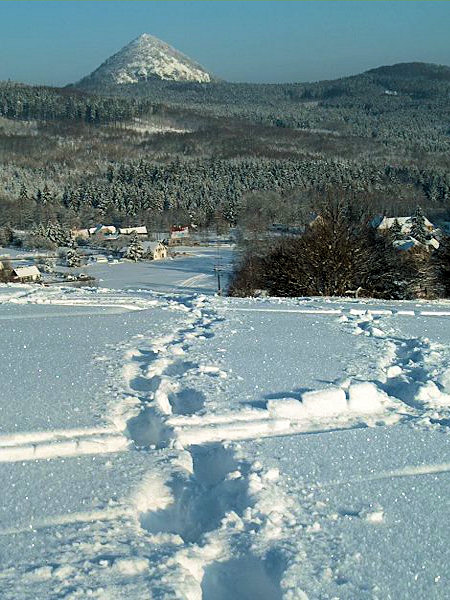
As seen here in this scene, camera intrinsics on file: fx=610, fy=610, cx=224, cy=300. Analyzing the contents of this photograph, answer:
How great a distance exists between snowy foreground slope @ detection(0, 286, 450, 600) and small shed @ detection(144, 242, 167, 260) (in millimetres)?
46410

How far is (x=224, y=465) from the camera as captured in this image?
150 inches

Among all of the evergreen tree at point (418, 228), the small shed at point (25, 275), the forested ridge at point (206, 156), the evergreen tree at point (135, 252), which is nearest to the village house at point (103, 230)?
the forested ridge at point (206, 156)

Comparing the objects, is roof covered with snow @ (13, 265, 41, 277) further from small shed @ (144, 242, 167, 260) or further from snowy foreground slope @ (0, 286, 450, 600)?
snowy foreground slope @ (0, 286, 450, 600)

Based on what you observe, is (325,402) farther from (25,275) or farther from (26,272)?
(26,272)

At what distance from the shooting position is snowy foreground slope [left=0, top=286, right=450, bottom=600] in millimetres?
2785

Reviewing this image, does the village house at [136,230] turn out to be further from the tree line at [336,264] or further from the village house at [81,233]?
the tree line at [336,264]

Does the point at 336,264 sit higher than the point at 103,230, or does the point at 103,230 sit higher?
the point at 336,264

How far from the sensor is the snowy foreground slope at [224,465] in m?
2.79

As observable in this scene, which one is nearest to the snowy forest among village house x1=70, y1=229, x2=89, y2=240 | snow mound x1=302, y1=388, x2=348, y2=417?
village house x1=70, y1=229, x2=89, y2=240

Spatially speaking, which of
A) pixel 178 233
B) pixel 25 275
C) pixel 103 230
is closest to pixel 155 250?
pixel 178 233

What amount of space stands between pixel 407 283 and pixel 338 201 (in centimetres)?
432

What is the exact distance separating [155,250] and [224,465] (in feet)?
165

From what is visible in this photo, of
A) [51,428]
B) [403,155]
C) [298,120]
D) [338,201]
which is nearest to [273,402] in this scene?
[51,428]

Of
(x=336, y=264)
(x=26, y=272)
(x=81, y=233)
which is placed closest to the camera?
(x=336, y=264)
